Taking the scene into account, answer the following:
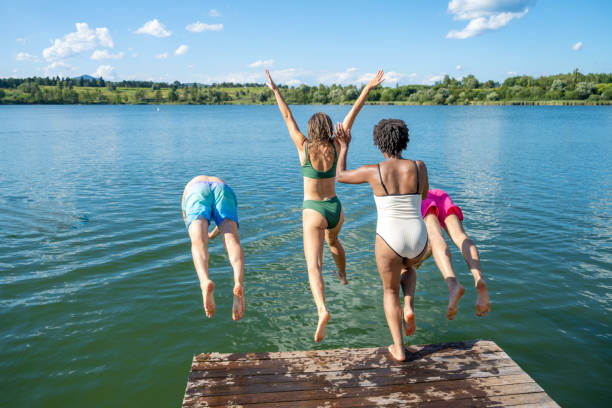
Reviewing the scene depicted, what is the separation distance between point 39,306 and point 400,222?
7.93 meters

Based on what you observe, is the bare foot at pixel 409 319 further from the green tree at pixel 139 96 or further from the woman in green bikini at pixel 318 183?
the green tree at pixel 139 96

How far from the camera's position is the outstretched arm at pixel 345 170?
15.4 ft

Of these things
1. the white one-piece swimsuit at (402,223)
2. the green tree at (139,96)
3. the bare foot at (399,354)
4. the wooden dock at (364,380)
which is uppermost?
the green tree at (139,96)

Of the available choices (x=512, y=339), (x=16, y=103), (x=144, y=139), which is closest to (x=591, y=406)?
(x=512, y=339)

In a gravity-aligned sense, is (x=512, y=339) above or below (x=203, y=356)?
below

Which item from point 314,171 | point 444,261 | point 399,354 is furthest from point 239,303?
point 444,261

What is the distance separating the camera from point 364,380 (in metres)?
4.53

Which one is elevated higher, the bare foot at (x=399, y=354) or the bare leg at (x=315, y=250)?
the bare leg at (x=315, y=250)

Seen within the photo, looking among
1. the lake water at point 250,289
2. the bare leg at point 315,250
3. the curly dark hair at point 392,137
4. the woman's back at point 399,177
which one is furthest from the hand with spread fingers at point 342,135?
the lake water at point 250,289

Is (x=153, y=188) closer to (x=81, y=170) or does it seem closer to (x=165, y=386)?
(x=81, y=170)

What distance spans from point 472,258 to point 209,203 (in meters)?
3.54

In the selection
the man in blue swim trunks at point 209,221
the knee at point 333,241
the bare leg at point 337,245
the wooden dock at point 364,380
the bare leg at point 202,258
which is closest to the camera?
the wooden dock at point 364,380

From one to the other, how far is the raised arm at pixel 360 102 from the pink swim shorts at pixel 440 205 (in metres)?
1.41

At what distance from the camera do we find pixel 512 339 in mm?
7461
